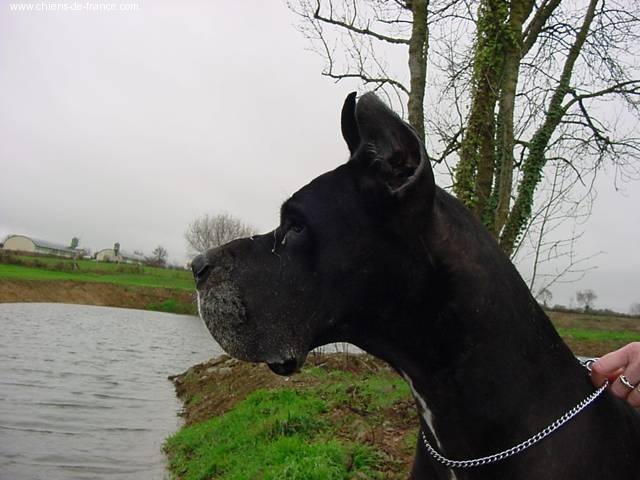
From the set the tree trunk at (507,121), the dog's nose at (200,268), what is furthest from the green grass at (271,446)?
the dog's nose at (200,268)

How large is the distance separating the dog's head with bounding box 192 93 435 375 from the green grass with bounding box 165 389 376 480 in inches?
129

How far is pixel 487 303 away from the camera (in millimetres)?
2117

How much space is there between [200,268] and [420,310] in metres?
0.87

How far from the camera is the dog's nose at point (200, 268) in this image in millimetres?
2348

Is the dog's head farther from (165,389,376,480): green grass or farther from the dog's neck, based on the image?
(165,389,376,480): green grass

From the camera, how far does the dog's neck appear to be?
2.08 meters

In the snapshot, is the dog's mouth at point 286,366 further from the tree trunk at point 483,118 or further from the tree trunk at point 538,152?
the tree trunk at point 538,152

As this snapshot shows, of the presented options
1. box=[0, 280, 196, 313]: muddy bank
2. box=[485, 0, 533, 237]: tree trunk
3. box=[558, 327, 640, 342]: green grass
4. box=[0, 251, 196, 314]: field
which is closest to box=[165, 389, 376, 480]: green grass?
box=[485, 0, 533, 237]: tree trunk

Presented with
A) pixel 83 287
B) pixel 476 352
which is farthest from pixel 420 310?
pixel 83 287

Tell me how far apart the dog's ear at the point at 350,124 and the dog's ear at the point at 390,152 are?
0.19m

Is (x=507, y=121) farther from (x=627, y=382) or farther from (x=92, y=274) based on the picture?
(x=92, y=274)

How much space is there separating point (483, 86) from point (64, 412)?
8700mm

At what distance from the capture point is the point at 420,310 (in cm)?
215

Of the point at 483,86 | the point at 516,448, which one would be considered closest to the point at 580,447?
the point at 516,448
